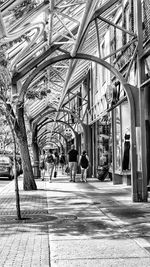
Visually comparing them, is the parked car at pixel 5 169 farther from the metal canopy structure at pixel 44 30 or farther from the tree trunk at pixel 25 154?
the tree trunk at pixel 25 154

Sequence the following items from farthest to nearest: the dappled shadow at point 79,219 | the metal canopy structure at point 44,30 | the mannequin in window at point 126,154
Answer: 1. the mannequin in window at point 126,154
2. the metal canopy structure at point 44,30
3. the dappled shadow at point 79,219

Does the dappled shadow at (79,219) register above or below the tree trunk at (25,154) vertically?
below

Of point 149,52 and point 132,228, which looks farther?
point 149,52

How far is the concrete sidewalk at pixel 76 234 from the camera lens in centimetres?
586

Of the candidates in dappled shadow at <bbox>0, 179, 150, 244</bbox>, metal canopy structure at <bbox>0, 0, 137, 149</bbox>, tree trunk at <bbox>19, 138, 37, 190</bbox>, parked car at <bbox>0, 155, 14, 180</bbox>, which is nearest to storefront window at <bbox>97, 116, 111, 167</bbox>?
metal canopy structure at <bbox>0, 0, 137, 149</bbox>

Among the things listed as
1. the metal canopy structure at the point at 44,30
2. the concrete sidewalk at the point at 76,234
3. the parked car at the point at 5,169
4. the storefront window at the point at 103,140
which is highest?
the metal canopy structure at the point at 44,30

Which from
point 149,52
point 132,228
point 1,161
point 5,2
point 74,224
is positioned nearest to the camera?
point 132,228

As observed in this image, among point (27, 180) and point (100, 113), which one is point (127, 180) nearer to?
point (27, 180)

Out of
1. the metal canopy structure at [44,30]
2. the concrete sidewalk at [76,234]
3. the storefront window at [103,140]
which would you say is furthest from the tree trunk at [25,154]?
the storefront window at [103,140]

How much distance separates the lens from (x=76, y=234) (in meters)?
7.62

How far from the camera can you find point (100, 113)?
22.6 metres

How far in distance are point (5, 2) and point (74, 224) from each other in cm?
468

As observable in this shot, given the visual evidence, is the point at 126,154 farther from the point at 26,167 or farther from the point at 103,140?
the point at 103,140

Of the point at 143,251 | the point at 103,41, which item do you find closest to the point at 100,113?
the point at 103,41
